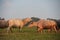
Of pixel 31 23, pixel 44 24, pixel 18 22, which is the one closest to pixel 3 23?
pixel 18 22

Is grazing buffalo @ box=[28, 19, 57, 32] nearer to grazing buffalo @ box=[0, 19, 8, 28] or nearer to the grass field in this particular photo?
the grass field

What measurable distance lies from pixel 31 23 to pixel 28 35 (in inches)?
5.2

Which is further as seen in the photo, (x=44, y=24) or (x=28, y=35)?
(x=44, y=24)

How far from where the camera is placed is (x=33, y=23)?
1.57 metres

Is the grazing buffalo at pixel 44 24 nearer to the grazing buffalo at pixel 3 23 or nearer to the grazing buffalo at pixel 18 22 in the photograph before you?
the grazing buffalo at pixel 18 22

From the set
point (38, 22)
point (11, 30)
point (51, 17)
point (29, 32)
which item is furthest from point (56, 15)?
point (11, 30)

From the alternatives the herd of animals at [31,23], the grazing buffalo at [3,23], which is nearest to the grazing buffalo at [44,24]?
the herd of animals at [31,23]

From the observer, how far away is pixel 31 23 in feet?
5.20

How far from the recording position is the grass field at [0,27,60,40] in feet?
4.96

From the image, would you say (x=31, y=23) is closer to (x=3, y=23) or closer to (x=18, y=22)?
(x=18, y=22)

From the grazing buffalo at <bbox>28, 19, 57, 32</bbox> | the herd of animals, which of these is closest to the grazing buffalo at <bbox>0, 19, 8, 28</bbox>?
the herd of animals

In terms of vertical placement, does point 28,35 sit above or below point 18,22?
below

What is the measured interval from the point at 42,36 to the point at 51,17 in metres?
0.21

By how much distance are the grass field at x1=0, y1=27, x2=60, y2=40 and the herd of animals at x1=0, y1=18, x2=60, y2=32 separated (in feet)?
0.13
